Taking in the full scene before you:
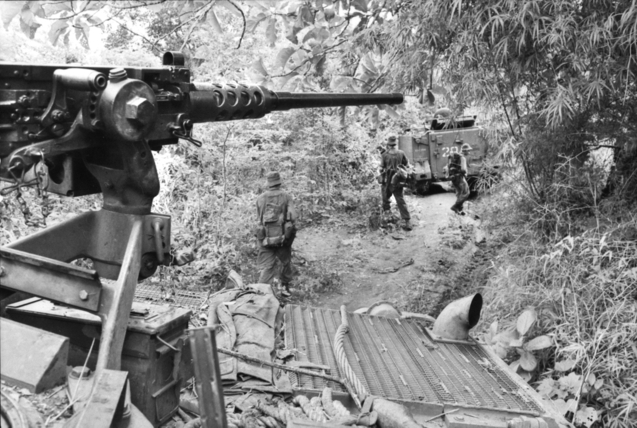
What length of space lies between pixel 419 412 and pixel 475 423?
33cm

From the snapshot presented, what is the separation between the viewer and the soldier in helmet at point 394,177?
40.2ft

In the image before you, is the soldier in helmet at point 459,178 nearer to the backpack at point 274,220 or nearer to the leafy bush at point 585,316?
the backpack at point 274,220

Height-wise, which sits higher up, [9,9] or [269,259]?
[9,9]

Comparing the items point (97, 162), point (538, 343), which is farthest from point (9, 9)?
point (538, 343)

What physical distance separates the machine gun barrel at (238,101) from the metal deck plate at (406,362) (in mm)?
1612

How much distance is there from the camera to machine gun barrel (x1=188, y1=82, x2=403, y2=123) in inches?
114

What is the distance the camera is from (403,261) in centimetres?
1049

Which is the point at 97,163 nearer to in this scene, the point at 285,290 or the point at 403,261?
the point at 285,290

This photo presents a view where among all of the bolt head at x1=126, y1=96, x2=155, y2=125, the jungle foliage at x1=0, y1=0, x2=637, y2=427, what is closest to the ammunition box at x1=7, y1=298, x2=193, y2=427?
the bolt head at x1=126, y1=96, x2=155, y2=125

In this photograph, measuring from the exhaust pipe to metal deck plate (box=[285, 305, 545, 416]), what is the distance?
3.4 inches

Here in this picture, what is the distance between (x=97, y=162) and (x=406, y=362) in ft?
8.50

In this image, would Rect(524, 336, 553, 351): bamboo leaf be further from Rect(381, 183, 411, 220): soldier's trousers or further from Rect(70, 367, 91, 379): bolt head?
Rect(381, 183, 411, 220): soldier's trousers

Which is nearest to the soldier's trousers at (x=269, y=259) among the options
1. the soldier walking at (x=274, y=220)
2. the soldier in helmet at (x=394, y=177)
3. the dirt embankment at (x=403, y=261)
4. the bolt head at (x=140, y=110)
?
the soldier walking at (x=274, y=220)

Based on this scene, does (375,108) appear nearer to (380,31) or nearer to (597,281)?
(380,31)
